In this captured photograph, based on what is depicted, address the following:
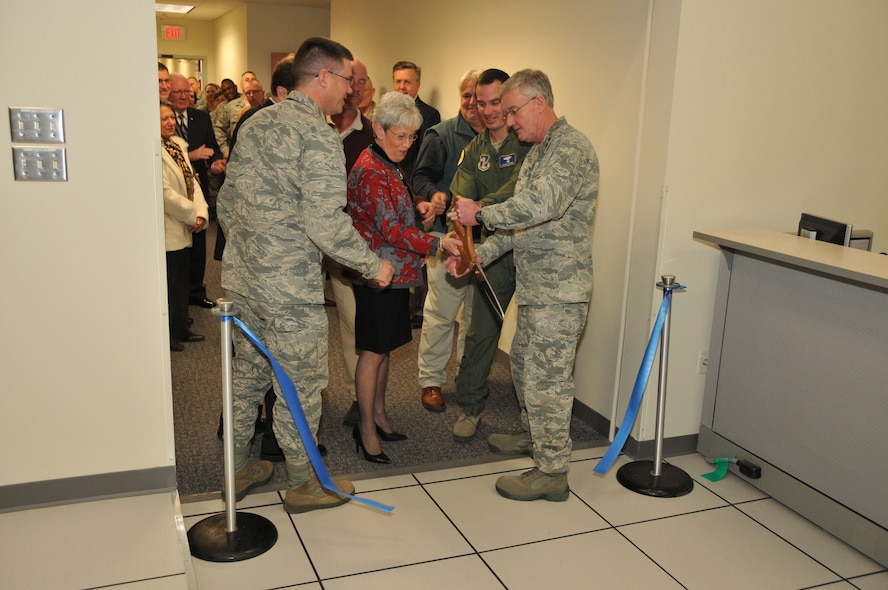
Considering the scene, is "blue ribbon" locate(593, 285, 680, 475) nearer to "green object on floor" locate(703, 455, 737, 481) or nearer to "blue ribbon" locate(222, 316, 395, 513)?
"green object on floor" locate(703, 455, 737, 481)

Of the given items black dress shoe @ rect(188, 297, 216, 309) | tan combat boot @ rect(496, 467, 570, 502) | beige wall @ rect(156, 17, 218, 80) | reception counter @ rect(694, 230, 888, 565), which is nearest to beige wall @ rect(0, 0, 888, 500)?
reception counter @ rect(694, 230, 888, 565)

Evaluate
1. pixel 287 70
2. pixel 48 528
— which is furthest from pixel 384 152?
pixel 48 528

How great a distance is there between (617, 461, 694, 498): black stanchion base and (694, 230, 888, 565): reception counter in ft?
0.89

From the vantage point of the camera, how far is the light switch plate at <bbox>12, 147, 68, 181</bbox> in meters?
2.68

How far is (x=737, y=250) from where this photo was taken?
3.45 meters

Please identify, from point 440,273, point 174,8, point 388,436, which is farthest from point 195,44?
point 388,436

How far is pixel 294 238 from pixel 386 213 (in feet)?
1.78

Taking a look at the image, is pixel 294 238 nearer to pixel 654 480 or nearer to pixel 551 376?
pixel 551 376

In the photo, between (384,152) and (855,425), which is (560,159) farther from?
(855,425)

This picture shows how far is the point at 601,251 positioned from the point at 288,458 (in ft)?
6.17

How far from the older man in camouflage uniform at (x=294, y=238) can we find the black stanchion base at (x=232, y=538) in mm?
192

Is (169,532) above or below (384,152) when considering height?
below

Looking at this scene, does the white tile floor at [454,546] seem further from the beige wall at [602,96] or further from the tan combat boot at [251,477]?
the beige wall at [602,96]

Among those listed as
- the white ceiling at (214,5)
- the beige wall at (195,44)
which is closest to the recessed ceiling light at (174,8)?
A: the white ceiling at (214,5)
